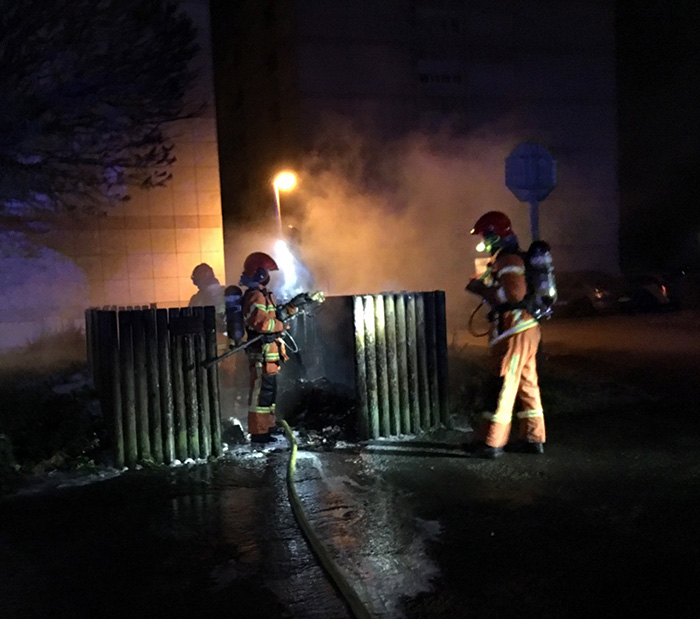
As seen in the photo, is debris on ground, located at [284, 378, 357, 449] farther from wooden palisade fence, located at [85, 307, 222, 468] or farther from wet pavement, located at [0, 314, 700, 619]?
wooden palisade fence, located at [85, 307, 222, 468]

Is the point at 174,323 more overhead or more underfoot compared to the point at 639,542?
more overhead

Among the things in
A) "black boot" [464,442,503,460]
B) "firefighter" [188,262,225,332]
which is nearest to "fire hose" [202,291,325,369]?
"black boot" [464,442,503,460]

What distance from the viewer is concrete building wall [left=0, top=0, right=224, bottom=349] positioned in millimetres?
9875

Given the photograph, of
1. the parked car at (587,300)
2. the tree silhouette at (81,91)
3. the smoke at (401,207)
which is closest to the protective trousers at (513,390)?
the tree silhouette at (81,91)

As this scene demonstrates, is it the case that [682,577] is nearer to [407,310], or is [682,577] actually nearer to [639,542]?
[639,542]

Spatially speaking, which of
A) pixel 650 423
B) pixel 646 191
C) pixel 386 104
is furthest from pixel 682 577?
pixel 646 191

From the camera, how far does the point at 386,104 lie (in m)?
20.2

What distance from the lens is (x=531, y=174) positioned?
22.7ft

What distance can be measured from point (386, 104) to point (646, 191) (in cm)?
1421

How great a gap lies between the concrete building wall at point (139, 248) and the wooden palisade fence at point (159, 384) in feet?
15.9

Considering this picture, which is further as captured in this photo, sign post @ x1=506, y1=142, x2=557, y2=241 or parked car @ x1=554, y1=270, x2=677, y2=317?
parked car @ x1=554, y1=270, x2=677, y2=317

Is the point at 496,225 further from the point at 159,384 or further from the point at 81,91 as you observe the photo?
the point at 81,91

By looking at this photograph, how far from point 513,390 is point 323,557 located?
7.80ft

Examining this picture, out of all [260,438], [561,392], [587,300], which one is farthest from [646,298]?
[260,438]
